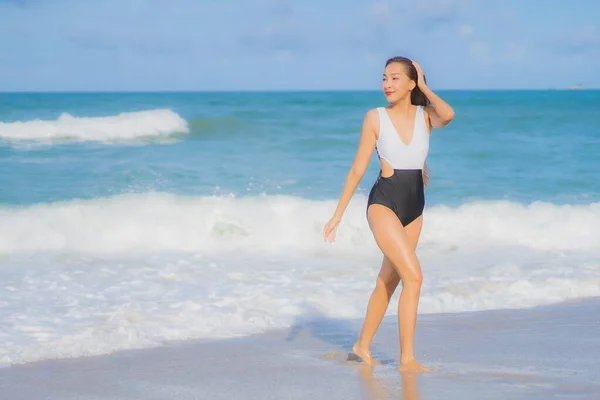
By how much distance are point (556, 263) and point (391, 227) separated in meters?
5.85

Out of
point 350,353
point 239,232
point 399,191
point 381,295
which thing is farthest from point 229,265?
point 399,191

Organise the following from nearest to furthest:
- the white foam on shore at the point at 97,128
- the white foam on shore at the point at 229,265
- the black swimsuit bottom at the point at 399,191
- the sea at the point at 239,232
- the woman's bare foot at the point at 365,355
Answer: the black swimsuit bottom at the point at 399,191 → the woman's bare foot at the point at 365,355 → the white foam on shore at the point at 229,265 → the sea at the point at 239,232 → the white foam on shore at the point at 97,128

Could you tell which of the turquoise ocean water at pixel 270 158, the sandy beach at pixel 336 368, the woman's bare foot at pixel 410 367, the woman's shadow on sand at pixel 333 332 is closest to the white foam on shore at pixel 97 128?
the turquoise ocean water at pixel 270 158

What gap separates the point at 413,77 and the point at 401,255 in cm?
102

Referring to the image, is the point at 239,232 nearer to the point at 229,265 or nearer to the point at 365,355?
the point at 229,265

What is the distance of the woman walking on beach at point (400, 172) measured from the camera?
514cm

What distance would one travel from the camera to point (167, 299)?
8.16 m

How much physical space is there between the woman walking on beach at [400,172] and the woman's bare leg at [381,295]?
0.02 metres

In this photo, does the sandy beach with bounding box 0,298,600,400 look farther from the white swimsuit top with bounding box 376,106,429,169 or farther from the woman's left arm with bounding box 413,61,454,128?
the woman's left arm with bounding box 413,61,454,128

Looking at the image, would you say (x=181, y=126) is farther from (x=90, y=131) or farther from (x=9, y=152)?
(x=9, y=152)

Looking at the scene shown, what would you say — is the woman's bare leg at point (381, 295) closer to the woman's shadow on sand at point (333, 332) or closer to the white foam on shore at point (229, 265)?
the woman's shadow on sand at point (333, 332)

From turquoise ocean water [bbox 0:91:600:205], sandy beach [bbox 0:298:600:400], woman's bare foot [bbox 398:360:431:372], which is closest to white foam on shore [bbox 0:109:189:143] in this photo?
turquoise ocean water [bbox 0:91:600:205]

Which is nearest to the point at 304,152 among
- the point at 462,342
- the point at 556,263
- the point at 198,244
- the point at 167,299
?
the point at 198,244

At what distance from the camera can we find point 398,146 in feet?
17.1
